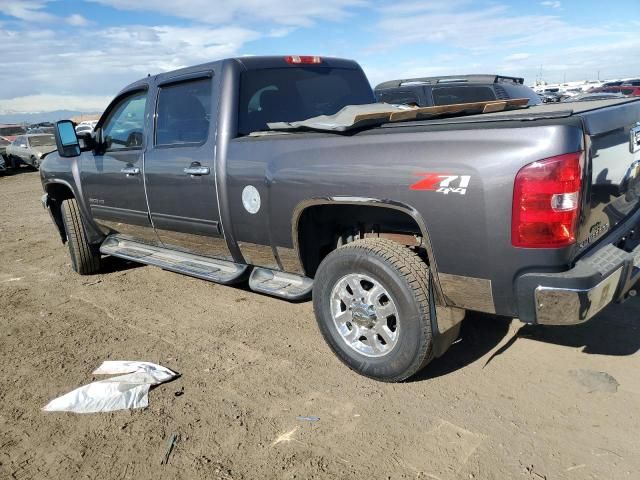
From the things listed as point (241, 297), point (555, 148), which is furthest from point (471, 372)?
point (241, 297)

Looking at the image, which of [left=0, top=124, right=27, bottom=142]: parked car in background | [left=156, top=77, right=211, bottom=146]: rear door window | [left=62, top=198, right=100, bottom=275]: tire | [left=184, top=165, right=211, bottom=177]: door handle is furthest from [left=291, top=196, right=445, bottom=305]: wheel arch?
[left=0, top=124, right=27, bottom=142]: parked car in background

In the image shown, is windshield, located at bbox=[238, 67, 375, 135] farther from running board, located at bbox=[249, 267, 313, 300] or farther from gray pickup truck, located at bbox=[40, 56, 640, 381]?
running board, located at bbox=[249, 267, 313, 300]

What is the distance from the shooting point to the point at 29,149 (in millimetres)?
19703

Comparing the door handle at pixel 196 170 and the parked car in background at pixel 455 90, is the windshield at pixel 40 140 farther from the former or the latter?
the door handle at pixel 196 170

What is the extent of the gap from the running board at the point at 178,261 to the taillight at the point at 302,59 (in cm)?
168

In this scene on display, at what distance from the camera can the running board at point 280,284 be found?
140 inches

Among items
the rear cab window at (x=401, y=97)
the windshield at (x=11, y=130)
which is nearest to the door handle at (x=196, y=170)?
the rear cab window at (x=401, y=97)

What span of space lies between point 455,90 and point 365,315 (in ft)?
22.0

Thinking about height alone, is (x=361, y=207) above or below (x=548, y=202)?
below

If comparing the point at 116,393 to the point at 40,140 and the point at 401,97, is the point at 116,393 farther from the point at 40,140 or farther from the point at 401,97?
the point at 40,140

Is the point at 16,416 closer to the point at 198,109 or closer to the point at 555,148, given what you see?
the point at 198,109

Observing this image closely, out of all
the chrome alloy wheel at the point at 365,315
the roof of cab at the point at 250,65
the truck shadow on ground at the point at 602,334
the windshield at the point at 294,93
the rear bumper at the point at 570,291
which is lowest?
the truck shadow on ground at the point at 602,334

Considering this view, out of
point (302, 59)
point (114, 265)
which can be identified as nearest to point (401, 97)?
point (302, 59)

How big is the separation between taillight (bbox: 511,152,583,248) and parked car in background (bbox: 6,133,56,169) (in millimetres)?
20165
